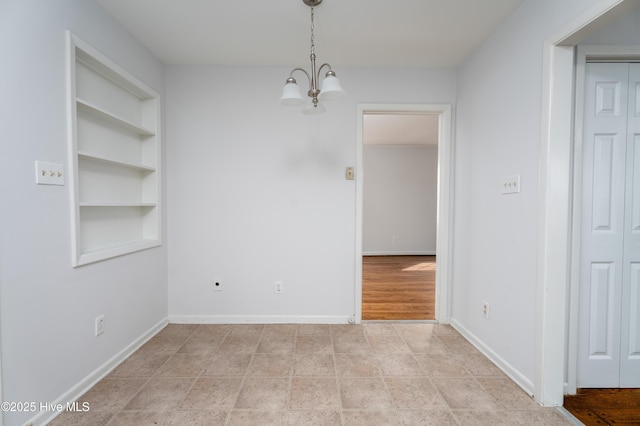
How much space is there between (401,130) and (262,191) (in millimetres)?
3615

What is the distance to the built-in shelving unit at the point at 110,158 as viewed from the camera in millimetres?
1791

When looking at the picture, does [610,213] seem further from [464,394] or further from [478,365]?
[464,394]

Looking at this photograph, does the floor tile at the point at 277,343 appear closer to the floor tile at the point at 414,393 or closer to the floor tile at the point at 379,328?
the floor tile at the point at 379,328

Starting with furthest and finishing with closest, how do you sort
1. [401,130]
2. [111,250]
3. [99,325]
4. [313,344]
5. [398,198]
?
1. [398,198]
2. [401,130]
3. [313,344]
4. [111,250]
5. [99,325]

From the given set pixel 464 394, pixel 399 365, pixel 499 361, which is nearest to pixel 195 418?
pixel 399 365

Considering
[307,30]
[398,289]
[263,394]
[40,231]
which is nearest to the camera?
[40,231]

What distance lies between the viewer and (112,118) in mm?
2094

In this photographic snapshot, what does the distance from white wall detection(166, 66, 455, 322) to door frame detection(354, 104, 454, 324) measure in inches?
2.4

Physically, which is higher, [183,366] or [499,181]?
[499,181]

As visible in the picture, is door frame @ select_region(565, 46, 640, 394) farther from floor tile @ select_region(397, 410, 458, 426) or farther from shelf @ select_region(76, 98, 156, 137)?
shelf @ select_region(76, 98, 156, 137)

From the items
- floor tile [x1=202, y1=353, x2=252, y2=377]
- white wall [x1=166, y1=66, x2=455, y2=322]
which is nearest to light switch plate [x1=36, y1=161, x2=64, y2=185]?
white wall [x1=166, y1=66, x2=455, y2=322]

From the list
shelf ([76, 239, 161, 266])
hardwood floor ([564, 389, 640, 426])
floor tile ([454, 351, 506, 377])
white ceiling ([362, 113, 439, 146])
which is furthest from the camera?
white ceiling ([362, 113, 439, 146])

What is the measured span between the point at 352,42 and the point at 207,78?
1425 millimetres

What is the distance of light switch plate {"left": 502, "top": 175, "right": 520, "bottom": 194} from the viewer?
192 cm
